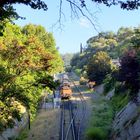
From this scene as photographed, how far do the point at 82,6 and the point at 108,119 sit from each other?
26.4 metres

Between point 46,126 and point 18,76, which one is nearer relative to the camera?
point 18,76

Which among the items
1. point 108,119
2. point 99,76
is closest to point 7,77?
point 108,119

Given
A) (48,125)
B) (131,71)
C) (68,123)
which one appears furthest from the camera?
(68,123)

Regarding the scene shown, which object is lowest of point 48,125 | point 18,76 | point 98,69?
point 48,125

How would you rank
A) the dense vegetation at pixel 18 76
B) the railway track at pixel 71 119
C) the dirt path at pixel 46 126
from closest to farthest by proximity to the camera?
the dense vegetation at pixel 18 76
the railway track at pixel 71 119
the dirt path at pixel 46 126

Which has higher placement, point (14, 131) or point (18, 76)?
point (18, 76)

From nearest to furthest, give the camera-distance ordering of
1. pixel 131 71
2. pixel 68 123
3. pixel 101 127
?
pixel 101 127, pixel 131 71, pixel 68 123

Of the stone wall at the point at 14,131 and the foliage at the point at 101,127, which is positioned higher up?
the foliage at the point at 101,127

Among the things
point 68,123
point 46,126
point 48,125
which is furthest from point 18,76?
point 68,123

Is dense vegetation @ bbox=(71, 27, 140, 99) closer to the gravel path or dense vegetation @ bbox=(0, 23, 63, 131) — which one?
the gravel path

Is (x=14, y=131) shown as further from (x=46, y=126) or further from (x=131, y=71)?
(x=131, y=71)

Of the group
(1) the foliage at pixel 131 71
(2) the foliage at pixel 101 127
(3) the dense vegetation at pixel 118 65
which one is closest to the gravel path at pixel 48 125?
(2) the foliage at pixel 101 127

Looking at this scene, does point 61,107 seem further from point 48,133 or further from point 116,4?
point 116,4

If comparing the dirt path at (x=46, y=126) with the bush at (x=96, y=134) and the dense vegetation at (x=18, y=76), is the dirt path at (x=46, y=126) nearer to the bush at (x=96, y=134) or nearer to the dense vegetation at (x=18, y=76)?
the dense vegetation at (x=18, y=76)
